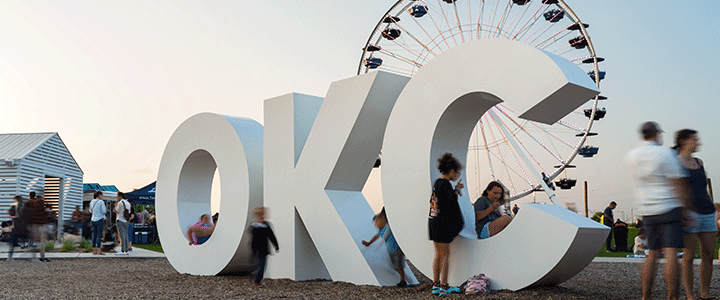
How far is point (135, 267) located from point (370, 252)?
18.7ft

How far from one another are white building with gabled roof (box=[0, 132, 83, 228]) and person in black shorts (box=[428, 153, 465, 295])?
15703 mm

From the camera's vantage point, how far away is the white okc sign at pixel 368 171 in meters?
4.95

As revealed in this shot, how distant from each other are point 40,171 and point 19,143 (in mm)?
1357

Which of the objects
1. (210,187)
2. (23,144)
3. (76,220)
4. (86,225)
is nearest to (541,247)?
(210,187)

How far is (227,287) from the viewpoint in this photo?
6.93 meters

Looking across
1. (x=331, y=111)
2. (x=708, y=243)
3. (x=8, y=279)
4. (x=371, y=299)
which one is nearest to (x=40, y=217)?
(x=8, y=279)

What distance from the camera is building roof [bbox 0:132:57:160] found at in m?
19.4

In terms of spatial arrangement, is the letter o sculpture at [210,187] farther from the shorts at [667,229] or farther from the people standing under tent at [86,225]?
the people standing under tent at [86,225]

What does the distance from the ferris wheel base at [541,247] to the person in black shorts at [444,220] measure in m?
0.35

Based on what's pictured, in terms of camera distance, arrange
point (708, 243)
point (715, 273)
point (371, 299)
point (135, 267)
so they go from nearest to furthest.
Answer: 1. point (708, 243)
2. point (371, 299)
3. point (715, 273)
4. point (135, 267)

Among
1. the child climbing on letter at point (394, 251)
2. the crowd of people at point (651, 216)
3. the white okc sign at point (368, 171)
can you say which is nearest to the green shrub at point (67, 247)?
the white okc sign at point (368, 171)

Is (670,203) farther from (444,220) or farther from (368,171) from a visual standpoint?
(368,171)

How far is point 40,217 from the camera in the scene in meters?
11.9

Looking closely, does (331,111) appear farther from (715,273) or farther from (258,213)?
(715,273)
